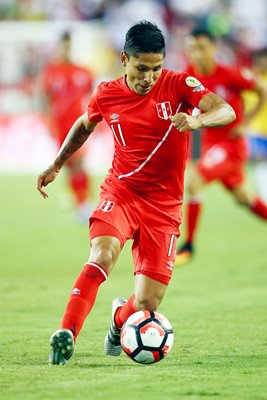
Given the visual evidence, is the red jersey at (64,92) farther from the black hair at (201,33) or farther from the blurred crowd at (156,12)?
the blurred crowd at (156,12)

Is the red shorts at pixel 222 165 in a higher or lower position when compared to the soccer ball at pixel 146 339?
lower

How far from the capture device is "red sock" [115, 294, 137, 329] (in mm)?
6598

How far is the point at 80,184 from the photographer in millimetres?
16344

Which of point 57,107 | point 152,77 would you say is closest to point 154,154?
point 152,77

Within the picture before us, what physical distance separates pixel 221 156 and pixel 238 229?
141 inches

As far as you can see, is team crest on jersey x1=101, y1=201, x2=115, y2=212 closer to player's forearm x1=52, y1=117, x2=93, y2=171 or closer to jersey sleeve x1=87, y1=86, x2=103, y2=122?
player's forearm x1=52, y1=117, x2=93, y2=171

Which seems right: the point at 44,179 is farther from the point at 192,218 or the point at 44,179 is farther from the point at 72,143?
the point at 192,218

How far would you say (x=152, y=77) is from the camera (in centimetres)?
634

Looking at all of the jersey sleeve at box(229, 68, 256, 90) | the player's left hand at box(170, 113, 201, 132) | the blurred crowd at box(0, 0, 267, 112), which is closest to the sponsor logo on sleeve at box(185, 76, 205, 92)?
the player's left hand at box(170, 113, 201, 132)

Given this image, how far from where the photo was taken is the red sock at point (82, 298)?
6.03 metres

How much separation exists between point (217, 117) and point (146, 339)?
146 cm

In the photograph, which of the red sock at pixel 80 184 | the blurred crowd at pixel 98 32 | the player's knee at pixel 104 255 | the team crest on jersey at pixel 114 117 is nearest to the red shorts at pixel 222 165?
the red sock at pixel 80 184

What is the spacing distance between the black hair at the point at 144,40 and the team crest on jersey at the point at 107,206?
1011mm

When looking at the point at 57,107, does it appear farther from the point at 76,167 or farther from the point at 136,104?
the point at 136,104
